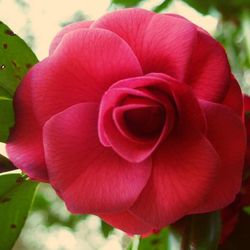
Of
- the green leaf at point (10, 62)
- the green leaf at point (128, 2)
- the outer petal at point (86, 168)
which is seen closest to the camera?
the outer petal at point (86, 168)

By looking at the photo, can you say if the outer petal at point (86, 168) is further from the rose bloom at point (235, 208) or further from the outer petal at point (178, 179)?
the rose bloom at point (235, 208)

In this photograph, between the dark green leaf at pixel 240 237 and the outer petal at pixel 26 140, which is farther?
the dark green leaf at pixel 240 237

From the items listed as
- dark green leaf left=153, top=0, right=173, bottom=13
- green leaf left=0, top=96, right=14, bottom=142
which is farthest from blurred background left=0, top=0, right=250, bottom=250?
green leaf left=0, top=96, right=14, bottom=142

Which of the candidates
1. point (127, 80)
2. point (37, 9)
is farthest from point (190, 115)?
point (37, 9)

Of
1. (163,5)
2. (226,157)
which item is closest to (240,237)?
(226,157)

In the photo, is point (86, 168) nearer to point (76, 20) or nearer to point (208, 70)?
point (208, 70)

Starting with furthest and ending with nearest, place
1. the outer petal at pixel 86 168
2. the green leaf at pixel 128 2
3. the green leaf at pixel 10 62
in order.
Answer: the green leaf at pixel 128 2 < the green leaf at pixel 10 62 < the outer petal at pixel 86 168

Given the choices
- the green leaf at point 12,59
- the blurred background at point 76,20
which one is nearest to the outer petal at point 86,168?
the green leaf at point 12,59

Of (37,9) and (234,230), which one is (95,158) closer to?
(234,230)
